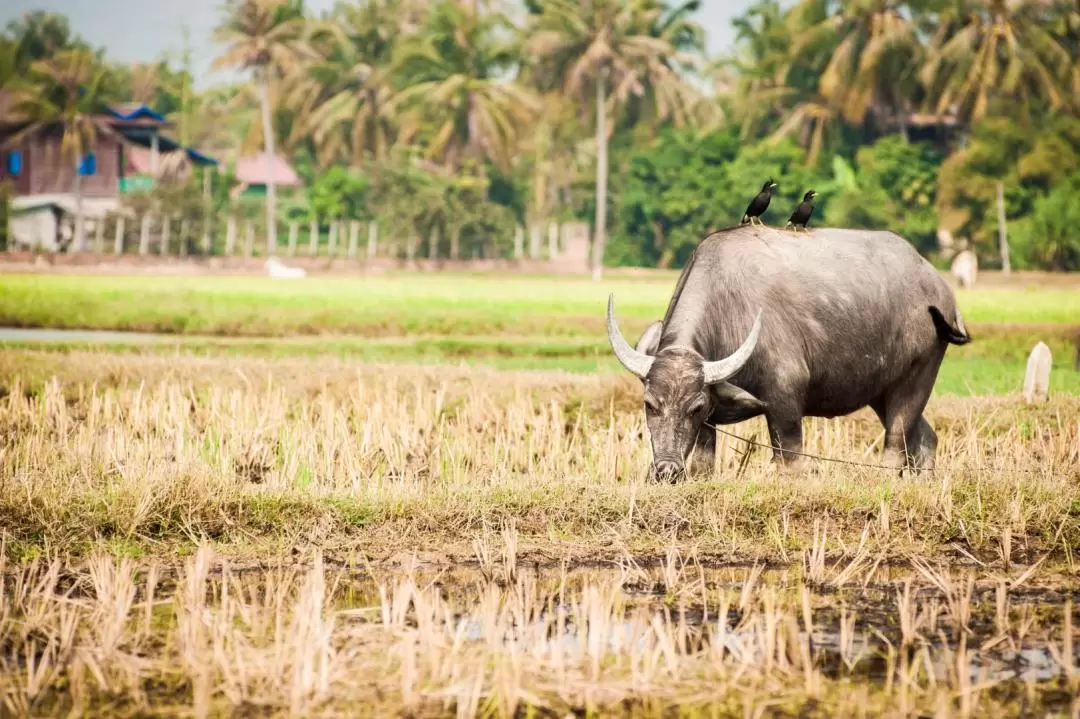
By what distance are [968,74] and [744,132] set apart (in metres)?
7.05

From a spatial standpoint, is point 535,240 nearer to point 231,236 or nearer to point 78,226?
point 231,236

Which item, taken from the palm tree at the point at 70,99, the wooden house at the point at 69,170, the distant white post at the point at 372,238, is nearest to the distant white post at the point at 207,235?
the wooden house at the point at 69,170

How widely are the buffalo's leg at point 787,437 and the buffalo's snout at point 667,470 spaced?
64cm

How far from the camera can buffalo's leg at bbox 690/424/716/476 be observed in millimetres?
6977

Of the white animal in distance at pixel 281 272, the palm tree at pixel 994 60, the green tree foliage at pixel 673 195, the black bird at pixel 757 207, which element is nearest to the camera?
the black bird at pixel 757 207

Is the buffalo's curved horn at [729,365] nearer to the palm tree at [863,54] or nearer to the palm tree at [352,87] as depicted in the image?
the palm tree at [863,54]

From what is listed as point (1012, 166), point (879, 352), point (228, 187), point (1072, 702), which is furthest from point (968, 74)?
point (1072, 702)

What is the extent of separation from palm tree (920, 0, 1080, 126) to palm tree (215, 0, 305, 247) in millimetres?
18372

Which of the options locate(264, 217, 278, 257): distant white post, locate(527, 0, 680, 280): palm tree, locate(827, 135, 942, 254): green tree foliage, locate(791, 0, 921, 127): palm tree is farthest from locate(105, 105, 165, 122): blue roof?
locate(827, 135, 942, 254): green tree foliage

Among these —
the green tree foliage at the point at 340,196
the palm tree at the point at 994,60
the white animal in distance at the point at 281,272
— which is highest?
the palm tree at the point at 994,60

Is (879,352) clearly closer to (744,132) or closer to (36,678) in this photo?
(36,678)

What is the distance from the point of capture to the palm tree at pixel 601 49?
40.0 m

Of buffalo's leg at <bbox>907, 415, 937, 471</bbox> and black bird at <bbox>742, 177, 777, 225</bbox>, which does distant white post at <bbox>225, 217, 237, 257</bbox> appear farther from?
buffalo's leg at <bbox>907, 415, 937, 471</bbox>

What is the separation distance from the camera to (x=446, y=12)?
41375 mm
